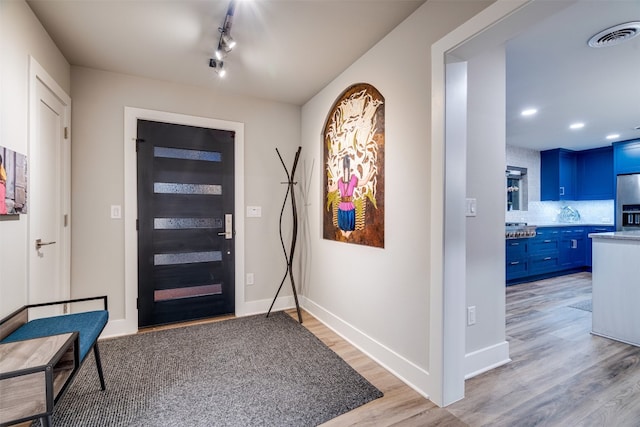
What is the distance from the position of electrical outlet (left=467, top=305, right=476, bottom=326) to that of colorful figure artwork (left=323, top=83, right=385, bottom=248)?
2.46ft

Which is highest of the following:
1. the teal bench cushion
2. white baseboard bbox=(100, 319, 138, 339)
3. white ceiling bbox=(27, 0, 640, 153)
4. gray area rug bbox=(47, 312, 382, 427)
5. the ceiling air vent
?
white ceiling bbox=(27, 0, 640, 153)

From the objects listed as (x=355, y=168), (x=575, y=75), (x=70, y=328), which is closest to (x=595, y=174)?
(x=575, y=75)

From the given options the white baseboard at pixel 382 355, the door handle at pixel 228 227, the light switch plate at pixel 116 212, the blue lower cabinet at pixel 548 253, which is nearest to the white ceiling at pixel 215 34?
the light switch plate at pixel 116 212

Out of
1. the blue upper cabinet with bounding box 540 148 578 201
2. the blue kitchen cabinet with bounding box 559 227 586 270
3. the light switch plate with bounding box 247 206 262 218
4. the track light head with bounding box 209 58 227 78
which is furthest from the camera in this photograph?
the blue upper cabinet with bounding box 540 148 578 201

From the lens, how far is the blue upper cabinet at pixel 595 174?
18.5 ft

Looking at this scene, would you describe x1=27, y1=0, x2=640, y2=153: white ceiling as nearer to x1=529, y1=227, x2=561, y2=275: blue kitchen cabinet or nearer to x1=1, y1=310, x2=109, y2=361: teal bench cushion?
x1=1, y1=310, x2=109, y2=361: teal bench cushion

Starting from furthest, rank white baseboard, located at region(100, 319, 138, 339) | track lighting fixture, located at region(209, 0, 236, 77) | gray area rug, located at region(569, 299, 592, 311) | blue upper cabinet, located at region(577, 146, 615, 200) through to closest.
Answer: blue upper cabinet, located at region(577, 146, 615, 200)
gray area rug, located at region(569, 299, 592, 311)
white baseboard, located at region(100, 319, 138, 339)
track lighting fixture, located at region(209, 0, 236, 77)

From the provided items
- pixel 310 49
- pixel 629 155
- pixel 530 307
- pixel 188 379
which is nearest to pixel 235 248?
pixel 188 379

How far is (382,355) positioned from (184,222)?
7.49 feet

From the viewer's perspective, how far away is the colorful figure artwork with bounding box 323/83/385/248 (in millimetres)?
2340

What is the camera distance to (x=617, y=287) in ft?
9.00

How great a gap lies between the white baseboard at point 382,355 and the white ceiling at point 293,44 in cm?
236

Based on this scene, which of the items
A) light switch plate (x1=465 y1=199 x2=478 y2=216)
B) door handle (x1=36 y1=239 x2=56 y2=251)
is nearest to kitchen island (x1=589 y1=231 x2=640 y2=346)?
light switch plate (x1=465 y1=199 x2=478 y2=216)

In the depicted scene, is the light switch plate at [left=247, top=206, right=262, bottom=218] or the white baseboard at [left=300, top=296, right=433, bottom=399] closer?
the white baseboard at [left=300, top=296, right=433, bottom=399]
